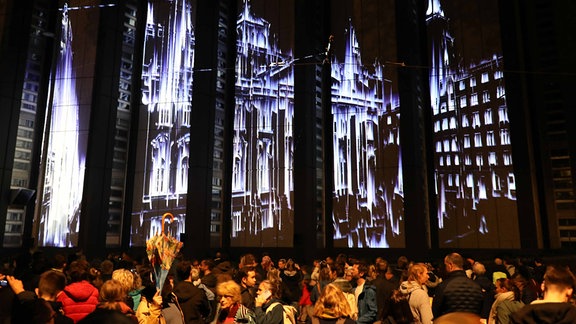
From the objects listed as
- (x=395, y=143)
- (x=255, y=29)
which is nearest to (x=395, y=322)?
(x=395, y=143)

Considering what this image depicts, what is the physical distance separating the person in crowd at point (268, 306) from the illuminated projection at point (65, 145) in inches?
643

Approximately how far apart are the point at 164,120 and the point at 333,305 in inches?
682

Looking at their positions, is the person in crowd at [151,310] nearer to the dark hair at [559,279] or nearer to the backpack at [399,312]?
the backpack at [399,312]

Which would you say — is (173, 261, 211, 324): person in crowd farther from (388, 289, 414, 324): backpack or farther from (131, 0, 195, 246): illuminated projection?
(131, 0, 195, 246): illuminated projection

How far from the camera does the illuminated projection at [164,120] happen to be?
767 inches

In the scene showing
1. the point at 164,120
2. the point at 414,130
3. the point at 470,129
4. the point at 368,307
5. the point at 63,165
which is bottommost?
the point at 368,307

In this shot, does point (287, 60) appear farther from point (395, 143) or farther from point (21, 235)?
point (21, 235)

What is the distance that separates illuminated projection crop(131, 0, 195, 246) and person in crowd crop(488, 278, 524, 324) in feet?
48.1

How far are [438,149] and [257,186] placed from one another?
7.33m

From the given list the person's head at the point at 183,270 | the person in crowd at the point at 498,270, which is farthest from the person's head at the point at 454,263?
the person in crowd at the point at 498,270

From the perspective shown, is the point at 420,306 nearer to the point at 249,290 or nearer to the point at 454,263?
the point at 454,263

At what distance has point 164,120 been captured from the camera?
795 inches

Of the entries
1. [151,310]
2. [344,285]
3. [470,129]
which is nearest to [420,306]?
[344,285]

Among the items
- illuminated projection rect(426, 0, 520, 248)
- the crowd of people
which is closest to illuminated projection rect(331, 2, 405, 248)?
illuminated projection rect(426, 0, 520, 248)
